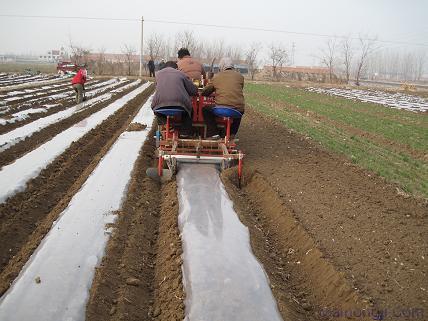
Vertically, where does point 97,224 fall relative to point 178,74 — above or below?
below

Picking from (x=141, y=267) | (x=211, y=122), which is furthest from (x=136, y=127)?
(x=141, y=267)

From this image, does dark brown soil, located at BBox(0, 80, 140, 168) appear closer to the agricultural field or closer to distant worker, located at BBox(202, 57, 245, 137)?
the agricultural field

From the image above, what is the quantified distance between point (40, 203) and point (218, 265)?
315 cm

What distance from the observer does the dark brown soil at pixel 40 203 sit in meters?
4.50

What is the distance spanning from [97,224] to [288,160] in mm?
A: 4568

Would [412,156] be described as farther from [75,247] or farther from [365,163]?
[75,247]

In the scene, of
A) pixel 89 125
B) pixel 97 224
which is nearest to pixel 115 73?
pixel 89 125

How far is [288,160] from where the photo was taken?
28.2ft

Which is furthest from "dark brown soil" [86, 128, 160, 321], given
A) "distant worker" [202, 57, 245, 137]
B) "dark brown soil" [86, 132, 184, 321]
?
"distant worker" [202, 57, 245, 137]

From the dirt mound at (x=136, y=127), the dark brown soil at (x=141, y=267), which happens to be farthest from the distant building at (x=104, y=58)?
the dark brown soil at (x=141, y=267)

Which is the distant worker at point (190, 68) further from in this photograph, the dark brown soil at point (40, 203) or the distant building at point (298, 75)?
the distant building at point (298, 75)

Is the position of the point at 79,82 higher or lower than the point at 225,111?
higher

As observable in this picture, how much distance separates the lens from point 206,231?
5004 millimetres

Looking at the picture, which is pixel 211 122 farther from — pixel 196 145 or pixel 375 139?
pixel 375 139
